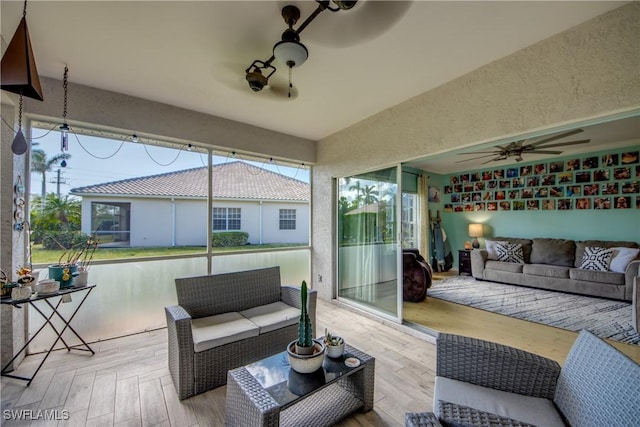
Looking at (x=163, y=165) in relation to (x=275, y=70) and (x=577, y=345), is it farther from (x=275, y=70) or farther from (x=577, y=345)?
(x=577, y=345)

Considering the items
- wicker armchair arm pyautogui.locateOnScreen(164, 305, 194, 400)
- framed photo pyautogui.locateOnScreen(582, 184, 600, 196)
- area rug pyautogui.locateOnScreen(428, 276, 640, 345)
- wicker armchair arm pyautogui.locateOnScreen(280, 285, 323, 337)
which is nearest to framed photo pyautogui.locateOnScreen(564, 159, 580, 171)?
framed photo pyautogui.locateOnScreen(582, 184, 600, 196)

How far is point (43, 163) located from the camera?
8.66 ft

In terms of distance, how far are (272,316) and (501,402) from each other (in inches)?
71.4

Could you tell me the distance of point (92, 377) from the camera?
2.14 meters

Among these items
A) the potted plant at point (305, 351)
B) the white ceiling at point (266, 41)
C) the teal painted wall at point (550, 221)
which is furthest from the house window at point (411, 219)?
the potted plant at point (305, 351)

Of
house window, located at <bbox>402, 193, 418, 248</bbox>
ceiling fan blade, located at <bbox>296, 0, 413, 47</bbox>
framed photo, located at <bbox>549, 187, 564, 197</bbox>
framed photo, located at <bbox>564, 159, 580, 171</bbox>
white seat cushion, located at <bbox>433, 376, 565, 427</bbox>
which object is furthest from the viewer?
house window, located at <bbox>402, 193, 418, 248</bbox>

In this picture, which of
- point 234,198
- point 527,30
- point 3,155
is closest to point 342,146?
point 234,198

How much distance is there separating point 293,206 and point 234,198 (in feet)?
3.44

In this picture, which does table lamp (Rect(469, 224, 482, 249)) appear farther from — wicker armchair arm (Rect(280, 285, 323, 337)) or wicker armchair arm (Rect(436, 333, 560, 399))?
wicker armchair arm (Rect(436, 333, 560, 399))

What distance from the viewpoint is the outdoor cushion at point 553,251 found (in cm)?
488

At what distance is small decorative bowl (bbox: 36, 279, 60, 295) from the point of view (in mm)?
2084

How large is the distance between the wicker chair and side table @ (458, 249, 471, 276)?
529cm

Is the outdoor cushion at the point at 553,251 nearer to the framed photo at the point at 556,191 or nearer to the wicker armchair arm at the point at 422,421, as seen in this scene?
the framed photo at the point at 556,191

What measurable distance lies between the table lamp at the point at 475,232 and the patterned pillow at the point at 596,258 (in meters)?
1.83
